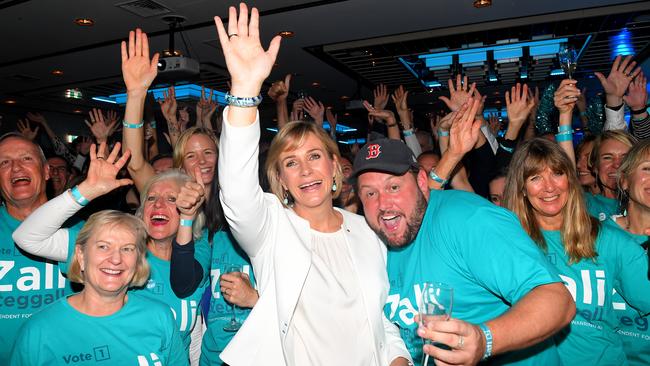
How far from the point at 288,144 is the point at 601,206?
2288mm

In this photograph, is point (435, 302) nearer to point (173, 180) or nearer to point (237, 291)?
point (237, 291)

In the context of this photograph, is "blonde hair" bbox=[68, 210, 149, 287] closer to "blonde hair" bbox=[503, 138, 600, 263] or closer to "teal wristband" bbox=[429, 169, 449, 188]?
"teal wristband" bbox=[429, 169, 449, 188]

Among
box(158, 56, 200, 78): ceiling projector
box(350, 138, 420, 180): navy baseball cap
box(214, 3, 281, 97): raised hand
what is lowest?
box(350, 138, 420, 180): navy baseball cap

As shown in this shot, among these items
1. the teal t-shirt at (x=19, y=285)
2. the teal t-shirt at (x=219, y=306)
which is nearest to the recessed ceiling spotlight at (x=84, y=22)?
the teal t-shirt at (x=19, y=285)

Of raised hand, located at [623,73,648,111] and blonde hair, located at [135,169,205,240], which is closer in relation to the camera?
blonde hair, located at [135,169,205,240]

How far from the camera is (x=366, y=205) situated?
1.91 m

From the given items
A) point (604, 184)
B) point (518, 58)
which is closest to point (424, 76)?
point (518, 58)

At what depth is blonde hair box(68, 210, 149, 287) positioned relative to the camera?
2039mm

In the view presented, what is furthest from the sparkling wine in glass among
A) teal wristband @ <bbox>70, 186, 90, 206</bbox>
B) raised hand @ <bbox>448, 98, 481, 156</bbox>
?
teal wristband @ <bbox>70, 186, 90, 206</bbox>

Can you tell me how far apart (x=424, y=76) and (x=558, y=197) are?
8.25m

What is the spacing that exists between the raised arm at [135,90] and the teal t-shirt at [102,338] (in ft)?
3.27

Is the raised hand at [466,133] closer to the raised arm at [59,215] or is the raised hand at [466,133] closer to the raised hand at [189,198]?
the raised hand at [189,198]

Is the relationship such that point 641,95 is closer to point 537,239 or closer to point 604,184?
point 604,184

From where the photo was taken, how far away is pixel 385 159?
6.00ft
